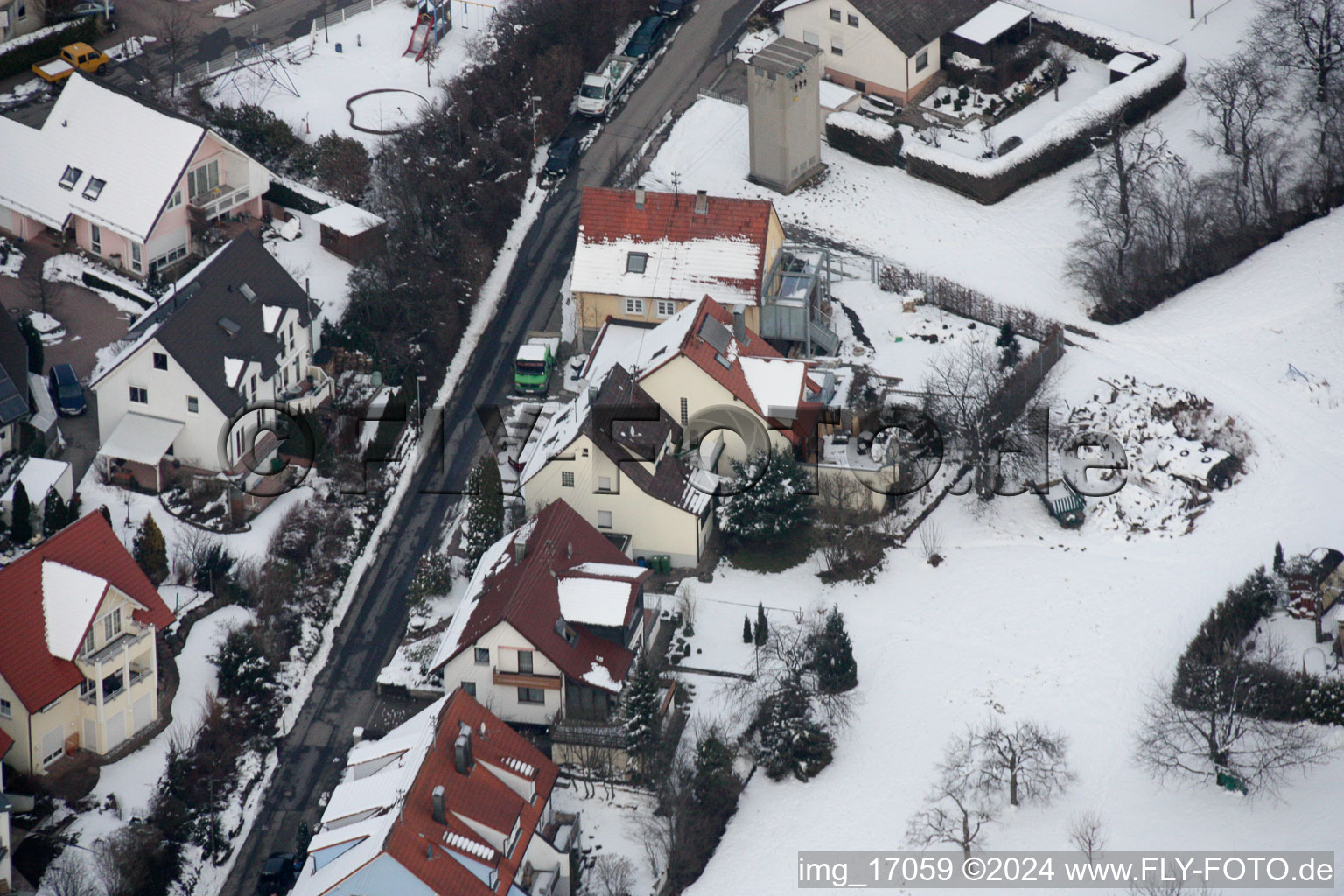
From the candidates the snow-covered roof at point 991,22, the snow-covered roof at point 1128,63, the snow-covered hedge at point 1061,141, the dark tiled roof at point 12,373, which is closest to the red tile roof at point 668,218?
the snow-covered hedge at point 1061,141

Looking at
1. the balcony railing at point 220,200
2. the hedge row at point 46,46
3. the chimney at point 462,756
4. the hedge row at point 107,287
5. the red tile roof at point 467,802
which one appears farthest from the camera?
the hedge row at point 46,46

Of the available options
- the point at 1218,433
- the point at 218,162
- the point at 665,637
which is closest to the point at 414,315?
the point at 218,162

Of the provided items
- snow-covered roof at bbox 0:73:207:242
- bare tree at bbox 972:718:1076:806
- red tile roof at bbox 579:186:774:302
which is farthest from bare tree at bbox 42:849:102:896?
red tile roof at bbox 579:186:774:302

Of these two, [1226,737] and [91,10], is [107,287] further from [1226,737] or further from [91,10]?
[1226,737]

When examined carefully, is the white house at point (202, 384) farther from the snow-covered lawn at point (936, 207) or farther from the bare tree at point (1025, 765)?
the bare tree at point (1025, 765)

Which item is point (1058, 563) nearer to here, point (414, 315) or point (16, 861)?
point (414, 315)

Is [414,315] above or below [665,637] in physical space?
above
